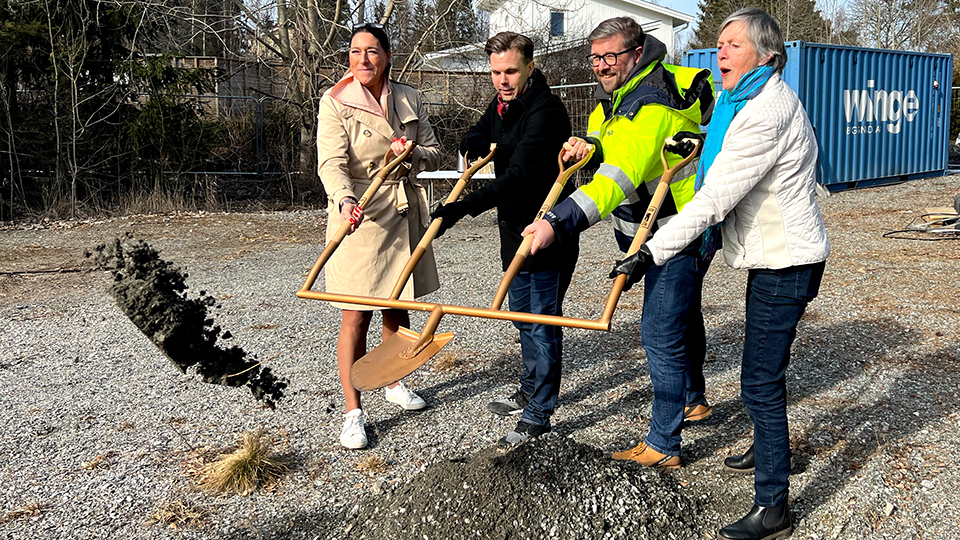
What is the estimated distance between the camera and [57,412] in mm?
4531

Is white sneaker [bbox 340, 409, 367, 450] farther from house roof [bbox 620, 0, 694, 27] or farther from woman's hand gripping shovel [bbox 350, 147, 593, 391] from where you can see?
house roof [bbox 620, 0, 694, 27]

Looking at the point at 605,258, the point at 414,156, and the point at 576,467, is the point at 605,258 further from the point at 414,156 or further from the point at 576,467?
the point at 576,467

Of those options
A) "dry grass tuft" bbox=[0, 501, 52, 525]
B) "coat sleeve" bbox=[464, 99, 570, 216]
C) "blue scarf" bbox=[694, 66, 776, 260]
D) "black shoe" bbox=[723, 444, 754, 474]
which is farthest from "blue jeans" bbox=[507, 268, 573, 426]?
"dry grass tuft" bbox=[0, 501, 52, 525]

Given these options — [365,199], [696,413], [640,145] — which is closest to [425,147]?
[365,199]

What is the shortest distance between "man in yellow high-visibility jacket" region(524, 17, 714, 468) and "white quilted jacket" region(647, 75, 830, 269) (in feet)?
1.09

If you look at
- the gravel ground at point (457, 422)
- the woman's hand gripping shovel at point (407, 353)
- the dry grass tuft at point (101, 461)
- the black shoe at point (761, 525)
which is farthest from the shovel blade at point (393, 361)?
the dry grass tuft at point (101, 461)

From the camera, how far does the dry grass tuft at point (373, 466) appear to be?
3736 mm

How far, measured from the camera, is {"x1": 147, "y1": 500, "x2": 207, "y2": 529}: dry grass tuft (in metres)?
3.27

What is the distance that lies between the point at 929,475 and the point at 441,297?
4.61m

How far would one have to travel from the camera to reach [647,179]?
310 centimetres

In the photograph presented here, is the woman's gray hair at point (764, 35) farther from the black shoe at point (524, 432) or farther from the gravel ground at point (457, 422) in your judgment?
the black shoe at point (524, 432)

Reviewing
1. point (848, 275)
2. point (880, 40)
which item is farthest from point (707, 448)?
point (880, 40)

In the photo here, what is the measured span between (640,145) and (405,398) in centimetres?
219

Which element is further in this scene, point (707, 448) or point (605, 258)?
point (605, 258)
